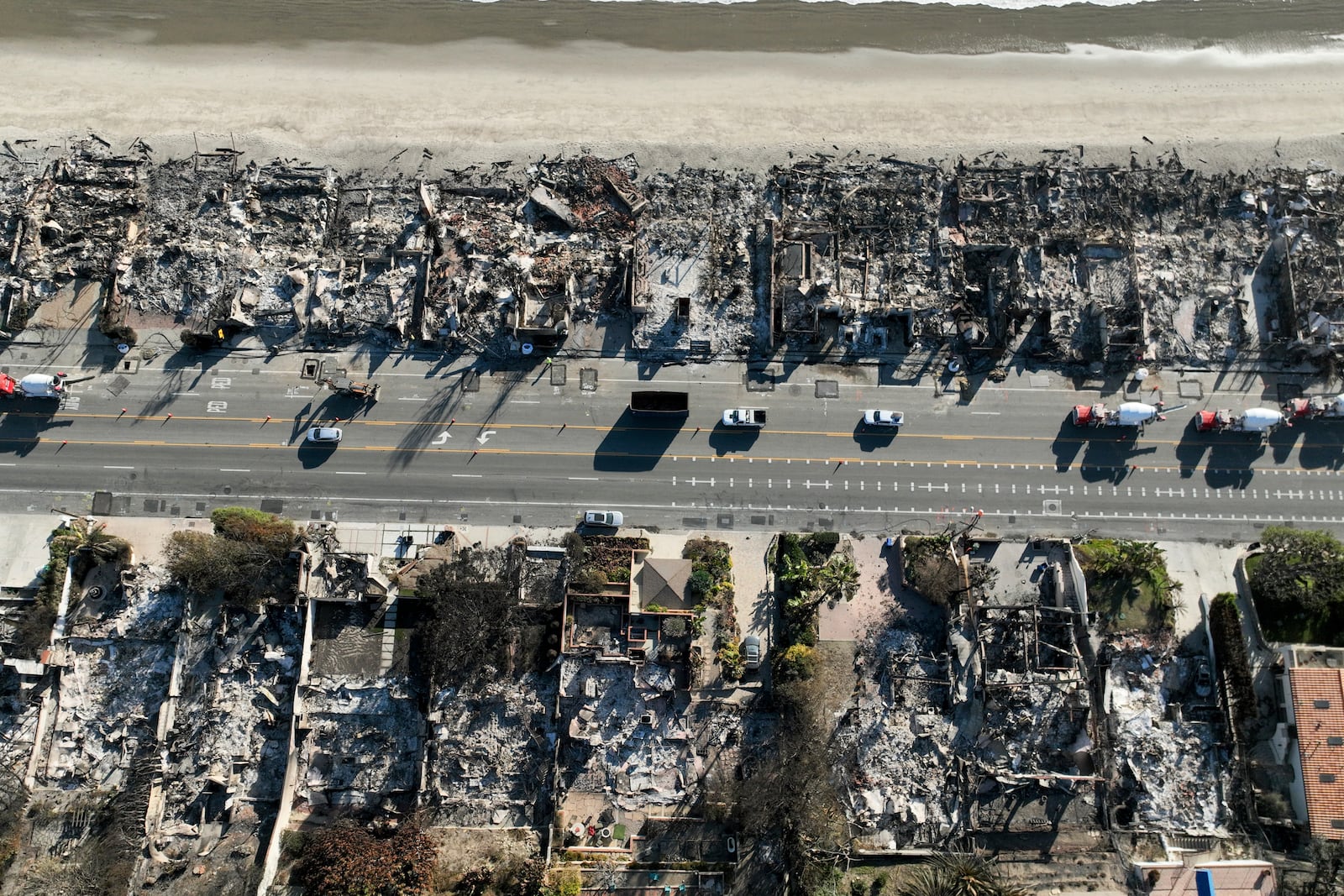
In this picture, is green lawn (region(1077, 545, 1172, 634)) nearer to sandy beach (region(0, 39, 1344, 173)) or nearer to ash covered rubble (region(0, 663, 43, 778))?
sandy beach (region(0, 39, 1344, 173))

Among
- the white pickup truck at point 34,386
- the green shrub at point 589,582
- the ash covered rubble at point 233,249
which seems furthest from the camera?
the ash covered rubble at point 233,249

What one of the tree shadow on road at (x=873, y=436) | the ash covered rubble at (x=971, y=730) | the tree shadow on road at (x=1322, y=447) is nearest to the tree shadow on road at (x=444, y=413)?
the tree shadow on road at (x=873, y=436)

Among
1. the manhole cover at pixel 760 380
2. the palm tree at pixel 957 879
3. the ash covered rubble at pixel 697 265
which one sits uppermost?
the ash covered rubble at pixel 697 265

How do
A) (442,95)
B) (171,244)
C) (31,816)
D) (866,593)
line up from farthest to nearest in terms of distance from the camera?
(442,95) < (171,244) < (866,593) < (31,816)

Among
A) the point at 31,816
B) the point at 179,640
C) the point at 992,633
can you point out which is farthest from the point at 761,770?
the point at 31,816

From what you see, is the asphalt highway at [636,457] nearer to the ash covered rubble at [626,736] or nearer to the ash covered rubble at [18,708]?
the ash covered rubble at [626,736]

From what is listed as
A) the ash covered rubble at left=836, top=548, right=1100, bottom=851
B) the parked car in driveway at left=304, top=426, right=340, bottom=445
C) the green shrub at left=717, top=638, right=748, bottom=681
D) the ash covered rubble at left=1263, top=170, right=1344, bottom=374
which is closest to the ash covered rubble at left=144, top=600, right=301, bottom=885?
the parked car in driveway at left=304, top=426, right=340, bottom=445

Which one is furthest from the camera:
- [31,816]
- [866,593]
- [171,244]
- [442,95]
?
[442,95]

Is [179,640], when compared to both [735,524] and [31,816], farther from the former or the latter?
[735,524]
